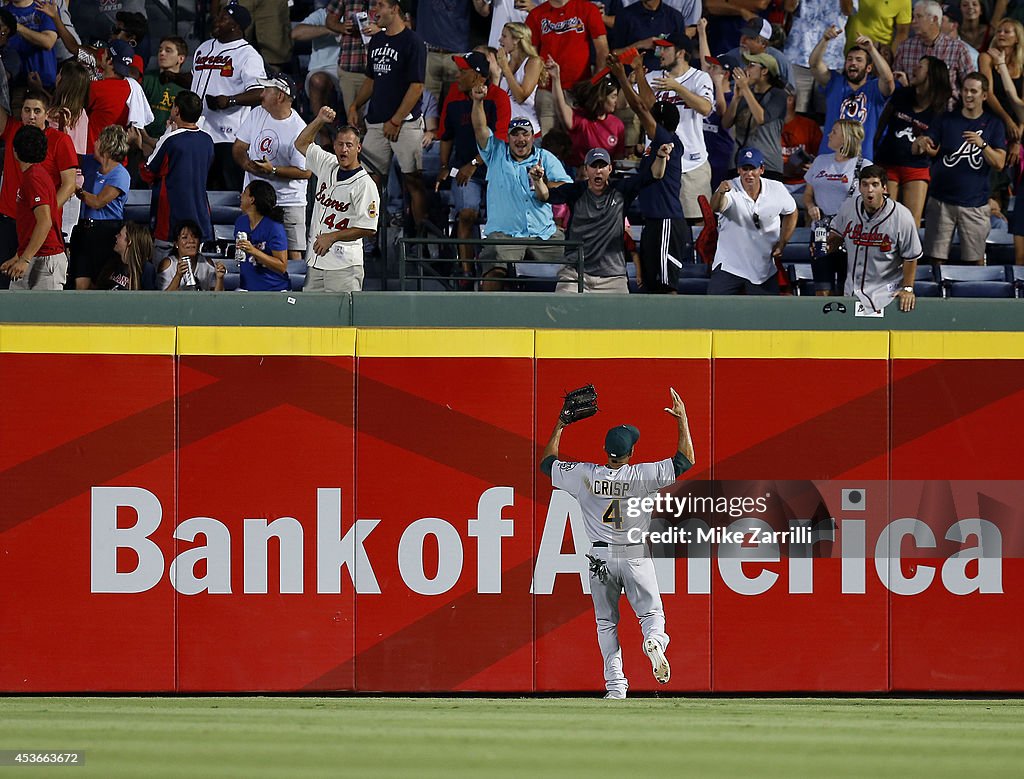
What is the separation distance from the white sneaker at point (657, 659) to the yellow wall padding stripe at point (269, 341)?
2697 millimetres

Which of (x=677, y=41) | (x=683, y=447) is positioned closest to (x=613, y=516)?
(x=683, y=447)

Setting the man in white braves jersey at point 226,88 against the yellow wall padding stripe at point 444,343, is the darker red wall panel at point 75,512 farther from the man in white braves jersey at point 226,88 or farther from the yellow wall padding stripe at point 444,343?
the man in white braves jersey at point 226,88

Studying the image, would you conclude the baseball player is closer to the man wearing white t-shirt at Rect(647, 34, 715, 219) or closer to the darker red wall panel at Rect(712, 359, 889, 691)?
the darker red wall panel at Rect(712, 359, 889, 691)

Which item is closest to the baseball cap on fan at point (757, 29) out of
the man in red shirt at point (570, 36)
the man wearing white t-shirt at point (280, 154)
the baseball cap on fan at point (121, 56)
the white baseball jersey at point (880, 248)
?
the man in red shirt at point (570, 36)

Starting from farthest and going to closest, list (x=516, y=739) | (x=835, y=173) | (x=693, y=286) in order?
(x=835, y=173), (x=693, y=286), (x=516, y=739)

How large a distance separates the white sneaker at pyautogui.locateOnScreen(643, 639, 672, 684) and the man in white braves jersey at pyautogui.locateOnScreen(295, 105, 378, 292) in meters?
3.09

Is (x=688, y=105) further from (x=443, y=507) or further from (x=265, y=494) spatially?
(x=265, y=494)

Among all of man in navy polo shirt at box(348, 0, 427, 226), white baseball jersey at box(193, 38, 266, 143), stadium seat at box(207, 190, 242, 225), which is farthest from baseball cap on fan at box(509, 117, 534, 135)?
white baseball jersey at box(193, 38, 266, 143)

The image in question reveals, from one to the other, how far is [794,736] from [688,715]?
28.6 inches

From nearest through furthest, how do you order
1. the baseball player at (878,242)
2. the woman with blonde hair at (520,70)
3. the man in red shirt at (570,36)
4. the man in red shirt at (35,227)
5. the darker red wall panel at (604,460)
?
the darker red wall panel at (604,460) < the man in red shirt at (35,227) < the baseball player at (878,242) < the woman with blonde hair at (520,70) < the man in red shirt at (570,36)

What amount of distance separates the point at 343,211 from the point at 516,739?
4027 millimetres

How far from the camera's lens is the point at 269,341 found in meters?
9.87

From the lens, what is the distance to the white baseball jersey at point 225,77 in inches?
490

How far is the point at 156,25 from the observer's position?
A: 14.6 m
